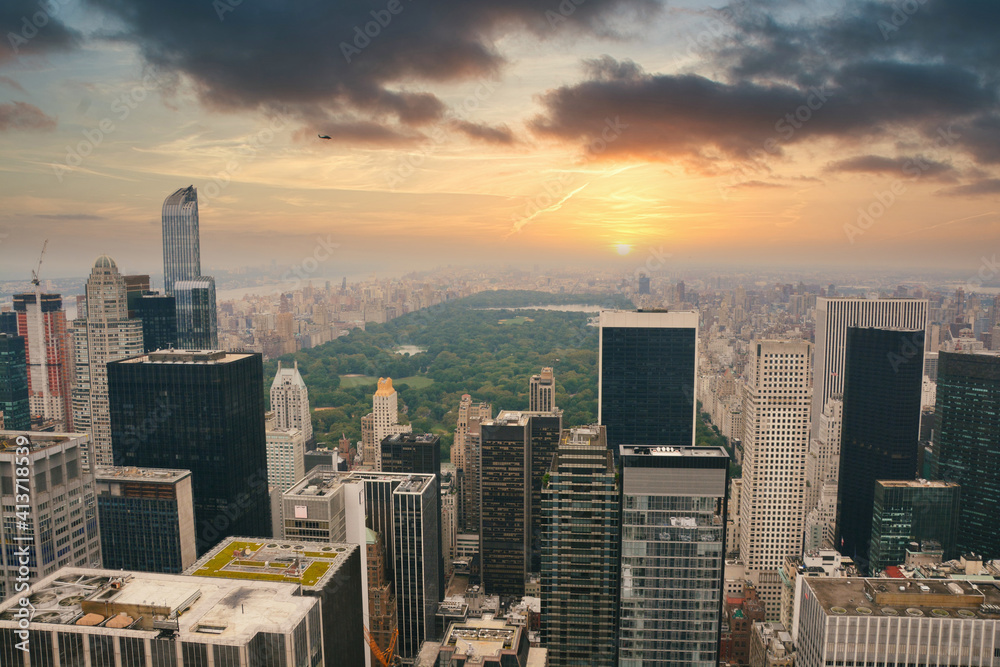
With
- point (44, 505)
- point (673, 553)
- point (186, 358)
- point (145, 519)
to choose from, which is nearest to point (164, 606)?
point (44, 505)

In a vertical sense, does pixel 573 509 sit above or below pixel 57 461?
below

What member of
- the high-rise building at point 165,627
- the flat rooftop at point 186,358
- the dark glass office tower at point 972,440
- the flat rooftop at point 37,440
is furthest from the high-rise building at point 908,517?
the flat rooftop at point 37,440

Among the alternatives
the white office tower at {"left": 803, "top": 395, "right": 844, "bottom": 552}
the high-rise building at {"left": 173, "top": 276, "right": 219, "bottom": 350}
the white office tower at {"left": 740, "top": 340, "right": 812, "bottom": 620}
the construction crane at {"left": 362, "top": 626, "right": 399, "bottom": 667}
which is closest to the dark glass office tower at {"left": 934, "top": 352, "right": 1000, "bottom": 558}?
the white office tower at {"left": 803, "top": 395, "right": 844, "bottom": 552}

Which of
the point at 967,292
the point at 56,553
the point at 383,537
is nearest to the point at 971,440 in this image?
the point at 967,292

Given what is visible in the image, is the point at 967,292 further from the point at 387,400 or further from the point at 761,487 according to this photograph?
the point at 387,400

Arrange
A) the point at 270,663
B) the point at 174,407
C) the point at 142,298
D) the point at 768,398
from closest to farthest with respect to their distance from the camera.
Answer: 1. the point at 270,663
2. the point at 174,407
3. the point at 768,398
4. the point at 142,298

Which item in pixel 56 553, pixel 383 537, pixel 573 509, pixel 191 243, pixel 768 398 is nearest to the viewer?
pixel 56 553

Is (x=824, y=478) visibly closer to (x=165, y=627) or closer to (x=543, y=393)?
(x=543, y=393)
